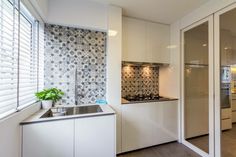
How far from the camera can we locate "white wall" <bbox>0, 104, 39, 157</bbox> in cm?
102

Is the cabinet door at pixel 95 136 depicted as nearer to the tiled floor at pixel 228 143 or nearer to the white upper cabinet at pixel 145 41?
the white upper cabinet at pixel 145 41

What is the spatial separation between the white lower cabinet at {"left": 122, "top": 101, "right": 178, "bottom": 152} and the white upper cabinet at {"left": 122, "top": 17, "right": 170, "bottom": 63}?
97 centimetres

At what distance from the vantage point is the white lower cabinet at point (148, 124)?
220 centimetres

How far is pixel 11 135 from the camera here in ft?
3.74

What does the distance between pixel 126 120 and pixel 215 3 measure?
7.74 feet

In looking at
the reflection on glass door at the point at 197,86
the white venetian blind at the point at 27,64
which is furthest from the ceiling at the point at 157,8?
the white venetian blind at the point at 27,64

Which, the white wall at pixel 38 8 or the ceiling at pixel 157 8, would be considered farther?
the ceiling at pixel 157 8

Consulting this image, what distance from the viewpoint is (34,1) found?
150 centimetres

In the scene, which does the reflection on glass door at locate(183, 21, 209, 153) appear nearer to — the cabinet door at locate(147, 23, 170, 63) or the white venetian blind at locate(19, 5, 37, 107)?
the cabinet door at locate(147, 23, 170, 63)

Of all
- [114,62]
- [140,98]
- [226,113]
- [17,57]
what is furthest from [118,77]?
[226,113]

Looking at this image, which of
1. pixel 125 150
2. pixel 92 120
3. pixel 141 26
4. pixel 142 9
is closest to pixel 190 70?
pixel 141 26

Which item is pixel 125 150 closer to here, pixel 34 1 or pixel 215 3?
pixel 34 1

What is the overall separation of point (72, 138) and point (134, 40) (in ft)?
6.68

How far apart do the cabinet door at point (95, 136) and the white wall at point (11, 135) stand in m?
0.57
